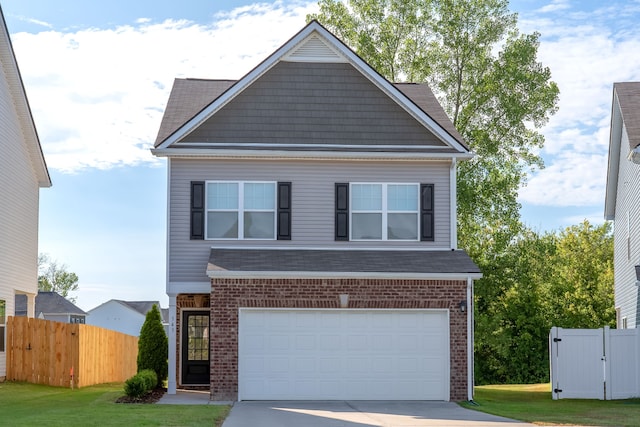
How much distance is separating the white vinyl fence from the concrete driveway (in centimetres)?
380

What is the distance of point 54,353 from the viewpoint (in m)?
26.5

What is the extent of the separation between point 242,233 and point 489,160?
1658 centimetres

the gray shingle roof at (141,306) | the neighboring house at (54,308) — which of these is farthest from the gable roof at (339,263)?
the gray shingle roof at (141,306)

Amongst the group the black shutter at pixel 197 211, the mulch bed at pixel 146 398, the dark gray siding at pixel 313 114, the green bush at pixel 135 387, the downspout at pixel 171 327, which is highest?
the dark gray siding at pixel 313 114

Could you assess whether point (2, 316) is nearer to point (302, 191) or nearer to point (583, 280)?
point (302, 191)

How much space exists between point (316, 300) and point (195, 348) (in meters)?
5.61

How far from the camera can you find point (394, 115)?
2500 centimetres

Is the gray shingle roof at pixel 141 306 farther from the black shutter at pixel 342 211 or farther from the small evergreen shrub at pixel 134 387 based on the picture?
the small evergreen shrub at pixel 134 387

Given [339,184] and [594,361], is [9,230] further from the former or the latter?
[594,361]

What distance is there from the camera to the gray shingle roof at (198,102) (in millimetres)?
25312

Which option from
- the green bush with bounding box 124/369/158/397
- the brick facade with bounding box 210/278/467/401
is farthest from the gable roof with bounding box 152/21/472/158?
the green bush with bounding box 124/369/158/397

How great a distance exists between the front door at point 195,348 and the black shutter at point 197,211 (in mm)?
3350

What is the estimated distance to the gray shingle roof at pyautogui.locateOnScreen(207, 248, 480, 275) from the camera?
22516mm

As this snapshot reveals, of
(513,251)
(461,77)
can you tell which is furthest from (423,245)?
(513,251)
